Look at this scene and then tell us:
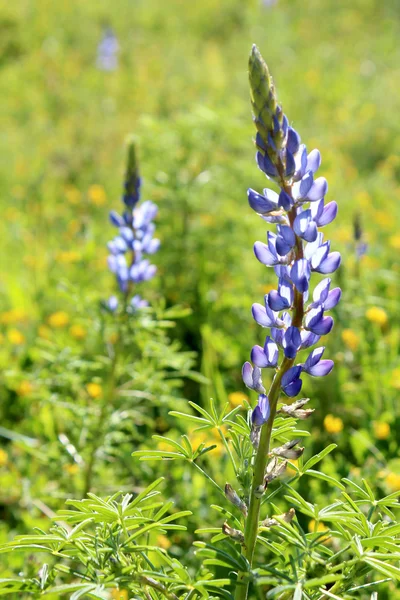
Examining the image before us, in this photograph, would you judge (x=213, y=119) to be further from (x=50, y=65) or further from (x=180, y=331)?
(x=50, y=65)

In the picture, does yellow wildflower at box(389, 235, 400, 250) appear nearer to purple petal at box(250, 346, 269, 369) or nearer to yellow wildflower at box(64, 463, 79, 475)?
yellow wildflower at box(64, 463, 79, 475)

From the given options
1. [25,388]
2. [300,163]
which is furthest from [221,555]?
[25,388]

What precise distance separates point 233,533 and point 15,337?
8.50 feet

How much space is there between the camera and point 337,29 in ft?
40.9

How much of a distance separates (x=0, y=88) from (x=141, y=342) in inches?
299

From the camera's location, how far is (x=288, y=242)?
1.26 m

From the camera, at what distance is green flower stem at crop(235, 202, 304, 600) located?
4.23 feet

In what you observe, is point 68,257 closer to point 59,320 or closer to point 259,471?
point 59,320

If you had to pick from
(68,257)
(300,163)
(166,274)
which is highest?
(68,257)

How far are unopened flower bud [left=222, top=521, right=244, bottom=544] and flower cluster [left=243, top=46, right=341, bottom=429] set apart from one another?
0.74 ft

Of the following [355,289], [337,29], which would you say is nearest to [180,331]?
[355,289]

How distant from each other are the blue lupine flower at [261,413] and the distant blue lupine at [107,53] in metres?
9.60

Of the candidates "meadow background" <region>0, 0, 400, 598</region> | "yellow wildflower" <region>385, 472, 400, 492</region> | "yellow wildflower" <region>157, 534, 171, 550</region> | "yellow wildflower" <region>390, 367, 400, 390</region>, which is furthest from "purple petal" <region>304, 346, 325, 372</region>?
"yellow wildflower" <region>390, 367, 400, 390</region>

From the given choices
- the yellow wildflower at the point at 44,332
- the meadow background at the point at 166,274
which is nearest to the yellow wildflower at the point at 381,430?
the meadow background at the point at 166,274
